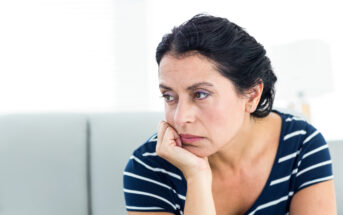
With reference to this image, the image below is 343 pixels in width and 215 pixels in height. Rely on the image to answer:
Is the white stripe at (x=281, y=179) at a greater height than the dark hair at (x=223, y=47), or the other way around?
the dark hair at (x=223, y=47)

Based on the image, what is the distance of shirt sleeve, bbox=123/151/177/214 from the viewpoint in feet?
3.91

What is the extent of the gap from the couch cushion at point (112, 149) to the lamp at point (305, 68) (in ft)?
3.22

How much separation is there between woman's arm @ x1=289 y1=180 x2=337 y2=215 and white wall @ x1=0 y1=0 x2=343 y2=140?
1.71 meters

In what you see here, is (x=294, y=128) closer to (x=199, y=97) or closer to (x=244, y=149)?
(x=244, y=149)

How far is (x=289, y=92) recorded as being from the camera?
7.76ft

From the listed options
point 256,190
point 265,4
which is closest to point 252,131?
point 256,190

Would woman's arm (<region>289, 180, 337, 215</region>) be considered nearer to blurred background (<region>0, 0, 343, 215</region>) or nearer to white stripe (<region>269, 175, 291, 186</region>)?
white stripe (<region>269, 175, 291, 186</region>)

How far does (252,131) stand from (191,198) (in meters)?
0.31

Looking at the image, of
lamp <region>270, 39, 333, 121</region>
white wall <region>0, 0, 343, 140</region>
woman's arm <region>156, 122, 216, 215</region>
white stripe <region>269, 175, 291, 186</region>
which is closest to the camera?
woman's arm <region>156, 122, 216, 215</region>

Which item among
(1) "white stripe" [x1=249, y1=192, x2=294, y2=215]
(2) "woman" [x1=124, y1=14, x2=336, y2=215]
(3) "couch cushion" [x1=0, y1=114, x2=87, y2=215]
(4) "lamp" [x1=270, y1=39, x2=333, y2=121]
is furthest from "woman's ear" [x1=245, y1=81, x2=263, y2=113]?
(4) "lamp" [x1=270, y1=39, x2=333, y2=121]

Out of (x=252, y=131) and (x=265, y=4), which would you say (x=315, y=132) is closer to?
(x=252, y=131)

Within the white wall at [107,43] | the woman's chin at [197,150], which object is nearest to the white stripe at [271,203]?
the woman's chin at [197,150]

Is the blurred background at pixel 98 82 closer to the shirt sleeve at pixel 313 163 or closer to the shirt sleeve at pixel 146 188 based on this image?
the shirt sleeve at pixel 146 188

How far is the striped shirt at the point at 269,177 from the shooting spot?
1192 mm
